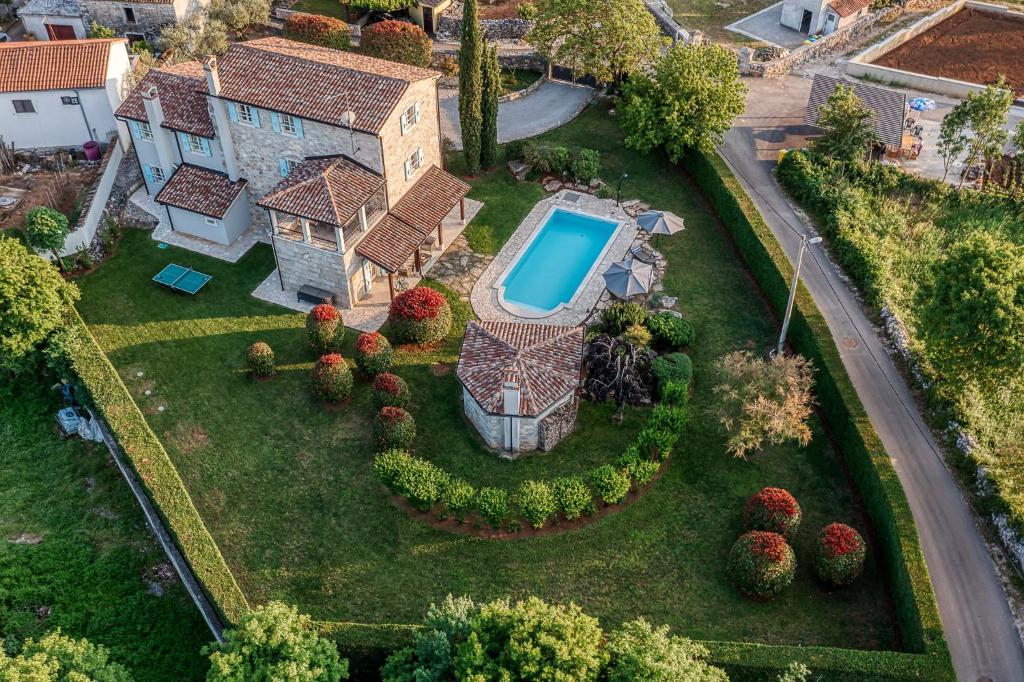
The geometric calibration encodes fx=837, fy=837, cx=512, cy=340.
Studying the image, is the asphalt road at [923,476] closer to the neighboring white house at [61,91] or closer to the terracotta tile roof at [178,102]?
the terracotta tile roof at [178,102]

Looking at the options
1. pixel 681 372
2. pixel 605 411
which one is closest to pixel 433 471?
pixel 605 411

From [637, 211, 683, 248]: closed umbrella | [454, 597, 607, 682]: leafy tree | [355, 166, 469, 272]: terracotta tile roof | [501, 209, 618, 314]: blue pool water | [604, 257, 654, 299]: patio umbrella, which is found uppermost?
[355, 166, 469, 272]: terracotta tile roof

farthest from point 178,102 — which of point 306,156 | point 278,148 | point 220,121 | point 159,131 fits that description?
point 306,156

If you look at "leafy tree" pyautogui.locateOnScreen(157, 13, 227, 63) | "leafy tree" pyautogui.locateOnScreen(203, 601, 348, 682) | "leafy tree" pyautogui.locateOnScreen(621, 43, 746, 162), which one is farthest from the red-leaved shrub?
"leafy tree" pyautogui.locateOnScreen(203, 601, 348, 682)

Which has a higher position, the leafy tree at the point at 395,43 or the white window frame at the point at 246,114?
the white window frame at the point at 246,114

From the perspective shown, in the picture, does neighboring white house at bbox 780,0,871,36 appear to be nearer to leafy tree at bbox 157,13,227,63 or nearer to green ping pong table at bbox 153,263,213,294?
leafy tree at bbox 157,13,227,63

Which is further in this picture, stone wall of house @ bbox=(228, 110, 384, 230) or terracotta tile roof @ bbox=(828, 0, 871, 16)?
terracotta tile roof @ bbox=(828, 0, 871, 16)

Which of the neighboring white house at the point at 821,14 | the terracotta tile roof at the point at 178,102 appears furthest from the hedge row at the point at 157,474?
the neighboring white house at the point at 821,14
